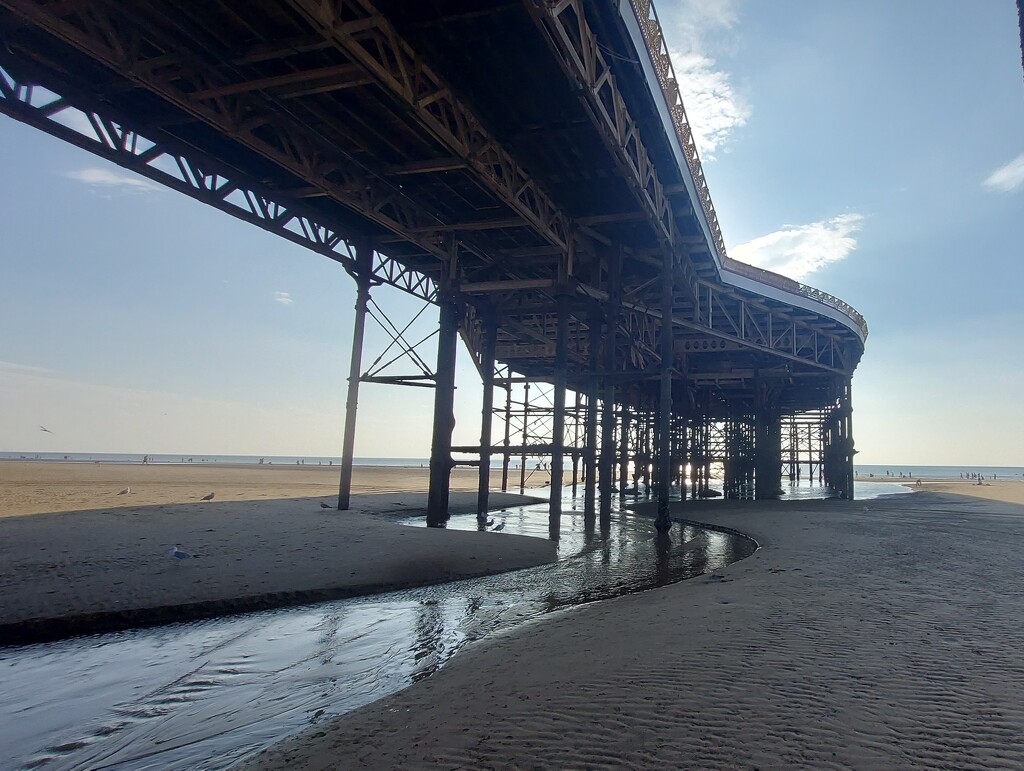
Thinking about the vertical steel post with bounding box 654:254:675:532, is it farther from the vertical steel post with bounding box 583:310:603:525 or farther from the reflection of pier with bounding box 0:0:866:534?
the vertical steel post with bounding box 583:310:603:525

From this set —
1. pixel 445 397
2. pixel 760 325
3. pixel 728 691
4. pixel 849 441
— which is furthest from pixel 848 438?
pixel 728 691

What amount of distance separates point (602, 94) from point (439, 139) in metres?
3.41

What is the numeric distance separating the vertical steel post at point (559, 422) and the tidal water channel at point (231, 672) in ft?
18.9

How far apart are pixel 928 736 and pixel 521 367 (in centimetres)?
2979

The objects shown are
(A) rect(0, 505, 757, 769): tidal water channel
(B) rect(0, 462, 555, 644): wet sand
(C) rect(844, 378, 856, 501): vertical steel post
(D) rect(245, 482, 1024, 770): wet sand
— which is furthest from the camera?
(C) rect(844, 378, 856, 501): vertical steel post

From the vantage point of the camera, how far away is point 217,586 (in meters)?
8.01

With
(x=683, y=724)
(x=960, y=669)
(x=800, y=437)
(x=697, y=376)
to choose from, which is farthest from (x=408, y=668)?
(x=800, y=437)

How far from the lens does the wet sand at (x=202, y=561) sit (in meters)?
7.05

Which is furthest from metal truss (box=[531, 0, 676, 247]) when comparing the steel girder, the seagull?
the seagull

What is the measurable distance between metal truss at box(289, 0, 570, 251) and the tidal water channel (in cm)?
742

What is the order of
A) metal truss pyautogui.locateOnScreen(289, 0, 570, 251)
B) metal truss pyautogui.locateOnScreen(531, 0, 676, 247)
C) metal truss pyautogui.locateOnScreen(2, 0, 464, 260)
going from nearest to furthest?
metal truss pyautogui.locateOnScreen(289, 0, 570, 251) < metal truss pyautogui.locateOnScreen(2, 0, 464, 260) < metal truss pyautogui.locateOnScreen(531, 0, 676, 247)

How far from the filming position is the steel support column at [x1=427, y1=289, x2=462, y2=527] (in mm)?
16359

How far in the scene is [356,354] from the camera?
1792 centimetres

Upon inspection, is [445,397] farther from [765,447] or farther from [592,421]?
[765,447]
